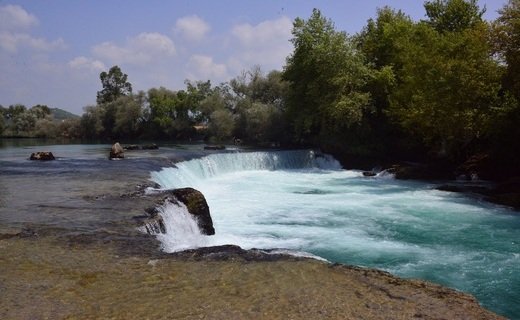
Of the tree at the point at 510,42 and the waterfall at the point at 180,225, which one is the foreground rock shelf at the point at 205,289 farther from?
the tree at the point at 510,42

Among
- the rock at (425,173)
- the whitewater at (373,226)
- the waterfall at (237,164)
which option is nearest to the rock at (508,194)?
the whitewater at (373,226)

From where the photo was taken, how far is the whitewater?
9.77 metres

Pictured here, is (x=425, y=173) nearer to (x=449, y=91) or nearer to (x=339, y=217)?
(x=449, y=91)

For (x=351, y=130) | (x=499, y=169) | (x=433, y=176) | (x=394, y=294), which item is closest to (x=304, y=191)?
(x=433, y=176)

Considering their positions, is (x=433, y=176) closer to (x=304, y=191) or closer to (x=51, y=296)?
(x=304, y=191)

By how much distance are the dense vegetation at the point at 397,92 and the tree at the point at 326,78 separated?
0.08 meters

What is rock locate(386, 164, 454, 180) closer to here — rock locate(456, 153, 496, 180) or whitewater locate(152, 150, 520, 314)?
rock locate(456, 153, 496, 180)

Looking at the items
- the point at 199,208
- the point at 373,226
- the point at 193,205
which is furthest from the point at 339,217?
the point at 193,205

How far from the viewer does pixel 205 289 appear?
21.1 ft

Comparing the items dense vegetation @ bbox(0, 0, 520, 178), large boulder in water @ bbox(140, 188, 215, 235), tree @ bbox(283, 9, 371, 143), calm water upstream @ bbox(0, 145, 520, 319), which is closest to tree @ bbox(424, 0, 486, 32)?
dense vegetation @ bbox(0, 0, 520, 178)

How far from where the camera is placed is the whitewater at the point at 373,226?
9.77 m

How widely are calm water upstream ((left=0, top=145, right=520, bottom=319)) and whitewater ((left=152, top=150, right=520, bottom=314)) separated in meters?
0.03

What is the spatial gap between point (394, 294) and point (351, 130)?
91.4 ft

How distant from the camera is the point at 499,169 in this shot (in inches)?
936
